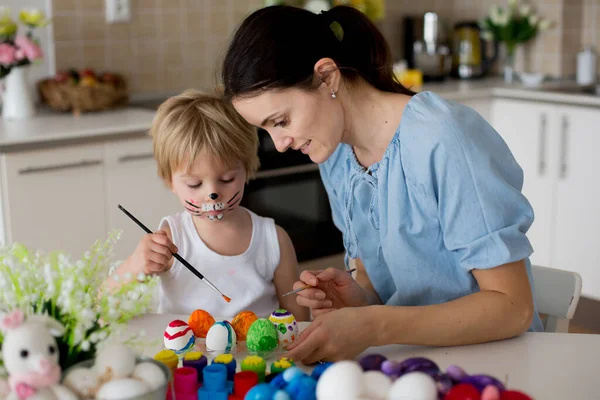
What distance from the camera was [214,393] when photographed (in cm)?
107

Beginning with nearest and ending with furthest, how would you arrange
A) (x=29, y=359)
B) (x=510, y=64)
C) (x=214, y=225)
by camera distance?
(x=29, y=359) → (x=214, y=225) → (x=510, y=64)

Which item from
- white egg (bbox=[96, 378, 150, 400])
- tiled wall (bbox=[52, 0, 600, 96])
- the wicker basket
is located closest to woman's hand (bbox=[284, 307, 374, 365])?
white egg (bbox=[96, 378, 150, 400])

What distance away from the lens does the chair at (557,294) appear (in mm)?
1600

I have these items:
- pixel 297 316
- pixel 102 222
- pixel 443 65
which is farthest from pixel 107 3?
pixel 297 316

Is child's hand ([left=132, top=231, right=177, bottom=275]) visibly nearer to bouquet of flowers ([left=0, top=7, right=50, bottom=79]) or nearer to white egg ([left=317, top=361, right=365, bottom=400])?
white egg ([left=317, top=361, right=365, bottom=400])

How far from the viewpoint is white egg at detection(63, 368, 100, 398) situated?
3.01 ft

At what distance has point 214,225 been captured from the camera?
184cm

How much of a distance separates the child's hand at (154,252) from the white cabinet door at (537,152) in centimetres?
236

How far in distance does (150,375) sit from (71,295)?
0.43 feet

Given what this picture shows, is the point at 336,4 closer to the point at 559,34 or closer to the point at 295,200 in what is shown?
the point at 295,200

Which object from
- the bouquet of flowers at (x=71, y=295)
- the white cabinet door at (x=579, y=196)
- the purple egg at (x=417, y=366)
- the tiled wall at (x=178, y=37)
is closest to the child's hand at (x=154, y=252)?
the bouquet of flowers at (x=71, y=295)

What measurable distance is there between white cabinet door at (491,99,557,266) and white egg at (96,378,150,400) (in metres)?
2.90

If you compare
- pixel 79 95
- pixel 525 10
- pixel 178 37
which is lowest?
pixel 79 95

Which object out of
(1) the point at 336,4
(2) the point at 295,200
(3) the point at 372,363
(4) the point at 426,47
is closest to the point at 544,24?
(4) the point at 426,47
